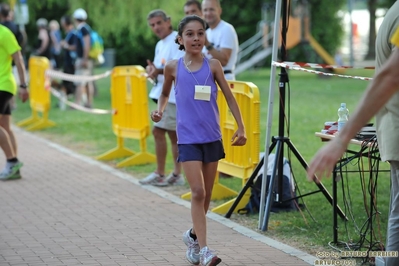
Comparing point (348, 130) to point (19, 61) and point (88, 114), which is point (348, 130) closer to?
point (19, 61)

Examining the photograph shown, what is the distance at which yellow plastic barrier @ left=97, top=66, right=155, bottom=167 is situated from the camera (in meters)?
11.3

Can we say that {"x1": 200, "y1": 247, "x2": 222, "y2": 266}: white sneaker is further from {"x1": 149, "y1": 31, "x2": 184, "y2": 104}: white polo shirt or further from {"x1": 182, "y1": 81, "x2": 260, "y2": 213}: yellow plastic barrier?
{"x1": 149, "y1": 31, "x2": 184, "y2": 104}: white polo shirt

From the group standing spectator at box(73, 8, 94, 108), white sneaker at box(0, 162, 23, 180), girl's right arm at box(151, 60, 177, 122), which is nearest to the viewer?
girl's right arm at box(151, 60, 177, 122)

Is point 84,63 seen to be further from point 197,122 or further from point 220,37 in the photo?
point 197,122

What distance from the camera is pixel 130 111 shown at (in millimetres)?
11633

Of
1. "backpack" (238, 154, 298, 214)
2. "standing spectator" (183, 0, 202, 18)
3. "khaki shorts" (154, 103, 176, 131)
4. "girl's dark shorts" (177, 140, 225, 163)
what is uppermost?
"standing spectator" (183, 0, 202, 18)

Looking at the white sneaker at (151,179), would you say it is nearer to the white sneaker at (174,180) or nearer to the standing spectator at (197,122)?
the white sneaker at (174,180)

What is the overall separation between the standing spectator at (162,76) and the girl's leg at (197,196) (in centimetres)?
312

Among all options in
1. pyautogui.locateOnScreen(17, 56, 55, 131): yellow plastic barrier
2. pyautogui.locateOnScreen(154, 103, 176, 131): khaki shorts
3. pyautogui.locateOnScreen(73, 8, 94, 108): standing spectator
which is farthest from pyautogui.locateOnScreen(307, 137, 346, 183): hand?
pyautogui.locateOnScreen(73, 8, 94, 108): standing spectator

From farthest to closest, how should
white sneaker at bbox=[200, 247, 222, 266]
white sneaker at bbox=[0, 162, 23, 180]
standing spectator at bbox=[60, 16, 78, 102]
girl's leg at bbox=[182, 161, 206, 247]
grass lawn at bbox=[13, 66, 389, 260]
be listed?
standing spectator at bbox=[60, 16, 78, 102] → white sneaker at bbox=[0, 162, 23, 180] → grass lawn at bbox=[13, 66, 389, 260] → girl's leg at bbox=[182, 161, 206, 247] → white sneaker at bbox=[200, 247, 222, 266]

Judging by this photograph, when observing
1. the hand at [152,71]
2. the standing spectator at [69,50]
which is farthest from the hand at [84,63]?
the hand at [152,71]

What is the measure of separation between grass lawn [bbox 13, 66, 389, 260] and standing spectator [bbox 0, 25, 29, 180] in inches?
62.6

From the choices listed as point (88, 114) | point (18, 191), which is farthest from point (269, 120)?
point (88, 114)

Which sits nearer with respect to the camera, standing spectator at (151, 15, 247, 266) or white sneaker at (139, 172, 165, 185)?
standing spectator at (151, 15, 247, 266)
